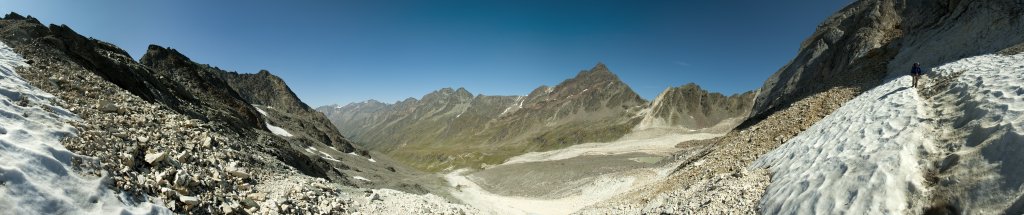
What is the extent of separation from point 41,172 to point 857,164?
23.3 metres

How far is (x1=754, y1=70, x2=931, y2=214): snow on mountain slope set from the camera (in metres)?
12.8

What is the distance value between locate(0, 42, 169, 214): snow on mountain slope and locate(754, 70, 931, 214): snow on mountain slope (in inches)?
758

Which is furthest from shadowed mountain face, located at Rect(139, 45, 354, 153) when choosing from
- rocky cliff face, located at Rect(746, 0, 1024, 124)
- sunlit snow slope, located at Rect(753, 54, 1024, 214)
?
rocky cliff face, located at Rect(746, 0, 1024, 124)

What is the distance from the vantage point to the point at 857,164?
14.9m

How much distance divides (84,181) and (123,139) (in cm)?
348

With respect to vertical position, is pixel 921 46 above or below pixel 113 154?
above

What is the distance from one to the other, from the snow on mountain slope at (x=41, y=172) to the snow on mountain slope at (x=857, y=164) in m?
19.3

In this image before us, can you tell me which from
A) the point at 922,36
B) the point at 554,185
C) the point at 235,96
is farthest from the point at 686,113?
the point at 235,96

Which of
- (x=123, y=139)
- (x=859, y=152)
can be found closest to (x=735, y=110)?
(x=859, y=152)

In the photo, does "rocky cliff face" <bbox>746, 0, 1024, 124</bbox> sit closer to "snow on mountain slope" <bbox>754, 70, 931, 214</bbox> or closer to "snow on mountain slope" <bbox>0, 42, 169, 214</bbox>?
"snow on mountain slope" <bbox>754, 70, 931, 214</bbox>

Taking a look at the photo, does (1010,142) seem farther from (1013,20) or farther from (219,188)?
(1013,20)

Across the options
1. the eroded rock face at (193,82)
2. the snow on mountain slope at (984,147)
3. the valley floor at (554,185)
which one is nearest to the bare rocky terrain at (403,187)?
the snow on mountain slope at (984,147)

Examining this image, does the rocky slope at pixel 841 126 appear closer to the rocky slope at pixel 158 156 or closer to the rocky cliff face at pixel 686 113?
the rocky slope at pixel 158 156

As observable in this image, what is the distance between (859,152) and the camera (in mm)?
15773
